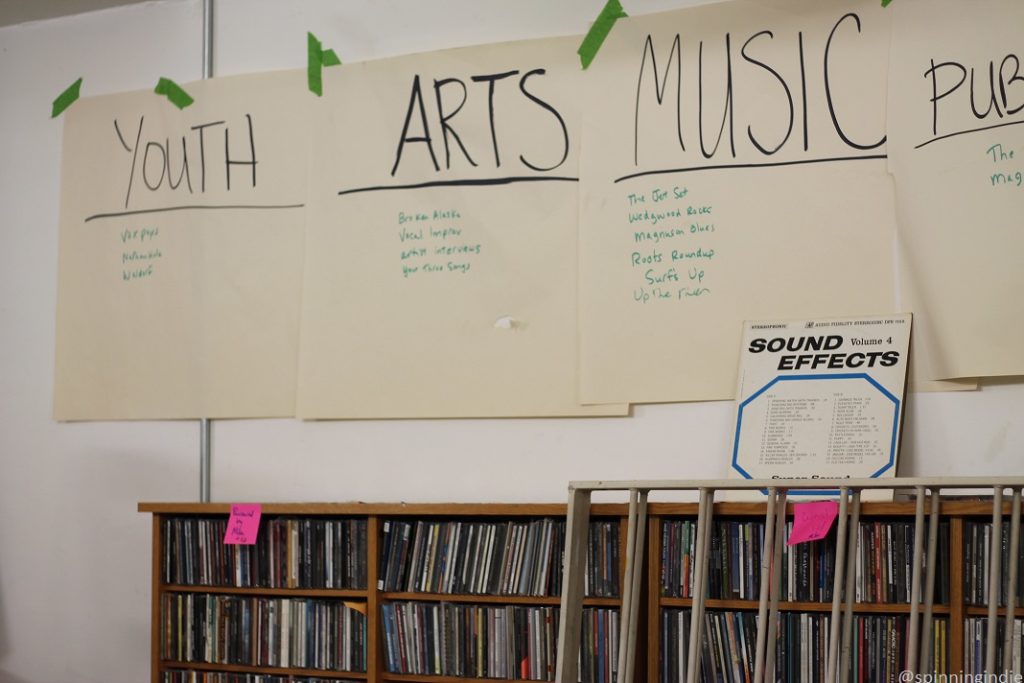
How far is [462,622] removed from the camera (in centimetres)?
291

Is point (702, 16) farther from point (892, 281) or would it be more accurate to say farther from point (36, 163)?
point (36, 163)

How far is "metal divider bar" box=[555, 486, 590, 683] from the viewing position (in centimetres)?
235

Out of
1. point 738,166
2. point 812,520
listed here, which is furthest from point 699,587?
point 738,166

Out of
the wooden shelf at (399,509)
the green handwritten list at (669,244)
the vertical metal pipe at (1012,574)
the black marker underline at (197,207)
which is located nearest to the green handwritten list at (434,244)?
Answer: the black marker underline at (197,207)

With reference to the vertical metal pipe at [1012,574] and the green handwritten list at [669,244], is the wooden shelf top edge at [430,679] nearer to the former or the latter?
the green handwritten list at [669,244]

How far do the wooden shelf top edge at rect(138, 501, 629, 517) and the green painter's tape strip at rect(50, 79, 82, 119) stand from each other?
1.39m

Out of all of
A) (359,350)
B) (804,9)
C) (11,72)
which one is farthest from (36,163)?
(804,9)

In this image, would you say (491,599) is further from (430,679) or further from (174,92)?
(174,92)

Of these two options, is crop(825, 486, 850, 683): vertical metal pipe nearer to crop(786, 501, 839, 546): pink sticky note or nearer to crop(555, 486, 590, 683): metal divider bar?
crop(786, 501, 839, 546): pink sticky note

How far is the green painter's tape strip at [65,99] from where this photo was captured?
3774 millimetres

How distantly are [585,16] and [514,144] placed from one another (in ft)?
1.31

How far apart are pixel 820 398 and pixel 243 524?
4.98 ft

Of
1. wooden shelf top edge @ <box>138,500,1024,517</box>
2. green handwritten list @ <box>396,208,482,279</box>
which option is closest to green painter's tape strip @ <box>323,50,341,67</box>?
green handwritten list @ <box>396,208,482,279</box>

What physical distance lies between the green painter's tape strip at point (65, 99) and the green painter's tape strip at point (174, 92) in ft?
0.98
